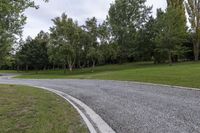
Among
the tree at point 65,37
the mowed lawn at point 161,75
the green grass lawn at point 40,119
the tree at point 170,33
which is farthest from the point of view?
the tree at point 65,37

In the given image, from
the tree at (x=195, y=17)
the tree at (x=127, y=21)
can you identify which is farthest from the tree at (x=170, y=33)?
the tree at (x=127, y=21)

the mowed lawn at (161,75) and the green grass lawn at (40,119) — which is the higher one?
the mowed lawn at (161,75)

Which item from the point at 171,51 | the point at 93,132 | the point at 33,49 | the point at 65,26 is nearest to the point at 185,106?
the point at 93,132

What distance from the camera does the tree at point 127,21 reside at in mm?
57906

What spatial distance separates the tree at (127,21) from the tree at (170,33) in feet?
29.5

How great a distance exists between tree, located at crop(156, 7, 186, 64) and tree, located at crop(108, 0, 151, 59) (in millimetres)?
8996

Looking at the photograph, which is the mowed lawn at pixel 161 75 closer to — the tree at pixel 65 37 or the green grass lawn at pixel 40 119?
the green grass lawn at pixel 40 119

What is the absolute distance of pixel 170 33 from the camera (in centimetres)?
4712

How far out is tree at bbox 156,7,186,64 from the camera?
155 feet

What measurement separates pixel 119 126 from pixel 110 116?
1.45 metres

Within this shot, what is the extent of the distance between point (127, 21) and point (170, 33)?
Answer: 573 inches

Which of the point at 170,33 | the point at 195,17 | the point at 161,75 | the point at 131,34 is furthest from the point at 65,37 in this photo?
the point at 161,75

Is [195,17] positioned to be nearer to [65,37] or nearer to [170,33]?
[170,33]

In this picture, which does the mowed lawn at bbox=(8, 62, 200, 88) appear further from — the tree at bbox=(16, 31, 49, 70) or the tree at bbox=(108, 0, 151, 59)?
the tree at bbox=(16, 31, 49, 70)
